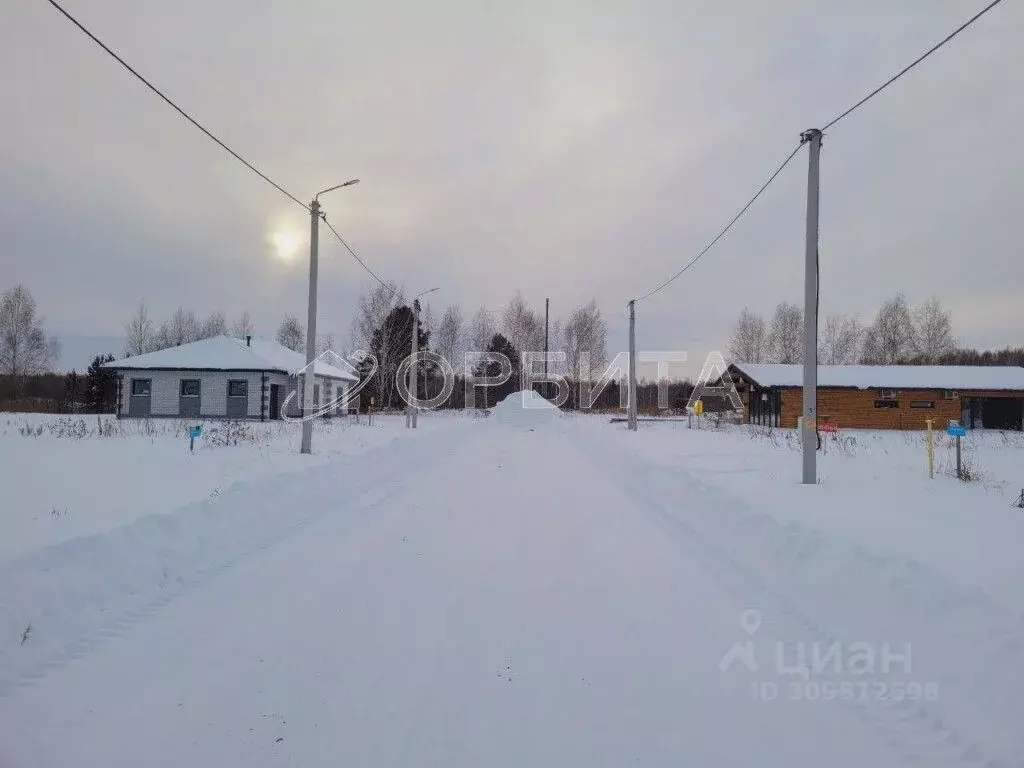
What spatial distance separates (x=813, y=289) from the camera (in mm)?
10734

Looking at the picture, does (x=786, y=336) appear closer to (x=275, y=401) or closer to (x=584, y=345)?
(x=584, y=345)

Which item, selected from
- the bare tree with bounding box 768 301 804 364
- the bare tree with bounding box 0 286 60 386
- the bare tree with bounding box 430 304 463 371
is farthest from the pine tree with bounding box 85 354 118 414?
the bare tree with bounding box 768 301 804 364

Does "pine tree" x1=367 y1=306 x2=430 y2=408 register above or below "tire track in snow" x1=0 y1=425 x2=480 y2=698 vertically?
above

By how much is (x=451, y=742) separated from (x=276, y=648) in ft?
5.67

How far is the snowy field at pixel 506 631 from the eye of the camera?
311 cm

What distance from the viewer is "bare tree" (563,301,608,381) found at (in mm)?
64188

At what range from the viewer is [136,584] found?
17.6ft

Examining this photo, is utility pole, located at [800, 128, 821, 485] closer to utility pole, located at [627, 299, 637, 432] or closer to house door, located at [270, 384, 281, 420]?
utility pole, located at [627, 299, 637, 432]

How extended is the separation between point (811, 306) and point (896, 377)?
1202 inches

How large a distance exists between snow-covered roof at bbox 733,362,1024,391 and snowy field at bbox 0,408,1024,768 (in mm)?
27284

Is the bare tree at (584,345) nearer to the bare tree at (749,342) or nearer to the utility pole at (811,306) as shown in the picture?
the bare tree at (749,342)

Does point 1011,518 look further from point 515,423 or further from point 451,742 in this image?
point 515,423

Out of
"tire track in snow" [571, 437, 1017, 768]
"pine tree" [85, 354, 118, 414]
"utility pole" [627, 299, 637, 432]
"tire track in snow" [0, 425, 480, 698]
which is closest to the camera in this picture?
"tire track in snow" [571, 437, 1017, 768]

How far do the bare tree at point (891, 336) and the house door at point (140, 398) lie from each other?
2711 inches
